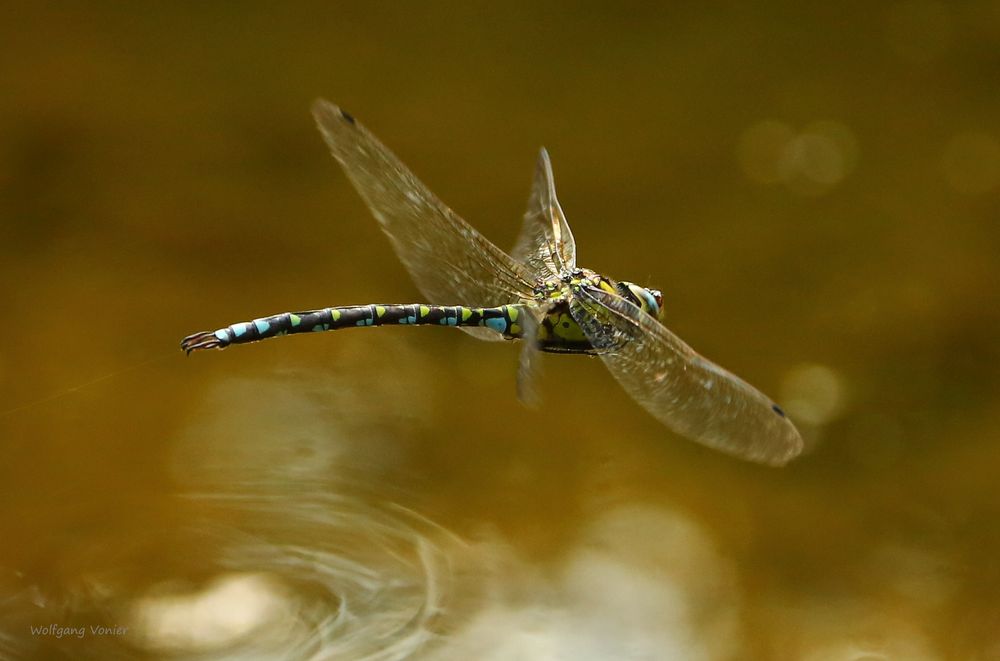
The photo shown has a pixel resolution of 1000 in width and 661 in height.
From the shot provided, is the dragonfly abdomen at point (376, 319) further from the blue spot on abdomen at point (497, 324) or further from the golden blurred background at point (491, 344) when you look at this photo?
the golden blurred background at point (491, 344)

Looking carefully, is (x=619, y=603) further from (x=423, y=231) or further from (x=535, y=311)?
(x=423, y=231)

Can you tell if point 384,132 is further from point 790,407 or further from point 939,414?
point 939,414

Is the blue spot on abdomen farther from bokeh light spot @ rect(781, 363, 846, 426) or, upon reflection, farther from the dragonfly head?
bokeh light spot @ rect(781, 363, 846, 426)

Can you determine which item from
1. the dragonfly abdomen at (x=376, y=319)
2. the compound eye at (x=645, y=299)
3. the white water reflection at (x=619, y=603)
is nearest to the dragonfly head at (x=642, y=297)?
the compound eye at (x=645, y=299)

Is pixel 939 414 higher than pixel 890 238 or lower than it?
lower

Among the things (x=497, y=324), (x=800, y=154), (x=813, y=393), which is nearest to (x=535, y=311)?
(x=497, y=324)

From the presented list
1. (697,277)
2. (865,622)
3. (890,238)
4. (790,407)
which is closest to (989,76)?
(890,238)

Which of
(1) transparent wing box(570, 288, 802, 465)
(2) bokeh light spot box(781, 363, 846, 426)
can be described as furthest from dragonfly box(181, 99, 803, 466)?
(2) bokeh light spot box(781, 363, 846, 426)
